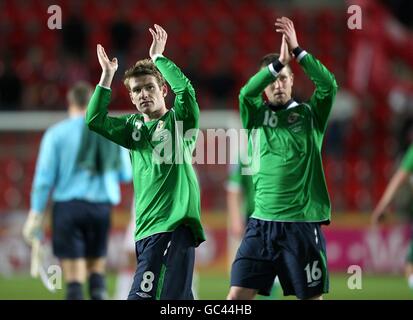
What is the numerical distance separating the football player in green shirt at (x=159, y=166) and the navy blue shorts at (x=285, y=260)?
0.53 m

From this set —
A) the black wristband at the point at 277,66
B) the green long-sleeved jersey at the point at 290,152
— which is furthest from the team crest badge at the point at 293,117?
the black wristband at the point at 277,66

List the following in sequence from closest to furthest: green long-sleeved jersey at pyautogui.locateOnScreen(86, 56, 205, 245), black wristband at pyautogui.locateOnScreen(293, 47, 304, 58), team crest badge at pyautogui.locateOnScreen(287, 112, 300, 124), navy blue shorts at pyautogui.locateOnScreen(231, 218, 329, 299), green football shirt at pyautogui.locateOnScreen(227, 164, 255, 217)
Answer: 1. green long-sleeved jersey at pyautogui.locateOnScreen(86, 56, 205, 245)
2. black wristband at pyautogui.locateOnScreen(293, 47, 304, 58)
3. navy blue shorts at pyautogui.locateOnScreen(231, 218, 329, 299)
4. team crest badge at pyautogui.locateOnScreen(287, 112, 300, 124)
5. green football shirt at pyautogui.locateOnScreen(227, 164, 255, 217)

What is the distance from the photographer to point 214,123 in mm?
13320

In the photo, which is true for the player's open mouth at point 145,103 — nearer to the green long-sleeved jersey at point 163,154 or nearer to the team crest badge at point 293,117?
the green long-sleeved jersey at point 163,154

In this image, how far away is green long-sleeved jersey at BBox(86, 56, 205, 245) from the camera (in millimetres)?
5820

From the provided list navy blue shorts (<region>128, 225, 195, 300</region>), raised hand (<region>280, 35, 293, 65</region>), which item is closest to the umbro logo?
navy blue shorts (<region>128, 225, 195, 300</region>)

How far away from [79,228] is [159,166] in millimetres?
2710

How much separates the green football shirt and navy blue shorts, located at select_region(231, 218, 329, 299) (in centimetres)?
270

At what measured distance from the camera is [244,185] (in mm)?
9508

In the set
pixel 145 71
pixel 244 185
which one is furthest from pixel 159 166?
pixel 244 185

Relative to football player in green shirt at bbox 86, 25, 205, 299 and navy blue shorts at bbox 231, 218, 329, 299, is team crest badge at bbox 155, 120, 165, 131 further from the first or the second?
navy blue shorts at bbox 231, 218, 329, 299

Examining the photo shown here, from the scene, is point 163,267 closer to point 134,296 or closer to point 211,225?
point 134,296

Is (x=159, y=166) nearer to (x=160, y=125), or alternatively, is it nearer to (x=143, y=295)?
(x=160, y=125)
